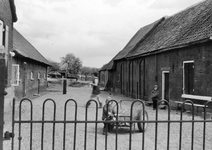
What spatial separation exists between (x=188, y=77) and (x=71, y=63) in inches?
2280

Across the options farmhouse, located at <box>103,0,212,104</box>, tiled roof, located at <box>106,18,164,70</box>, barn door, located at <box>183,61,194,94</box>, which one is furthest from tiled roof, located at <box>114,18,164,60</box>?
barn door, located at <box>183,61,194,94</box>

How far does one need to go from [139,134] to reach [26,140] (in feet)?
10.4

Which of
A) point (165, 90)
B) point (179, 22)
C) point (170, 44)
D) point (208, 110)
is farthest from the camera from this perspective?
point (179, 22)

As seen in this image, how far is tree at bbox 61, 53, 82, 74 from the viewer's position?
68000 mm

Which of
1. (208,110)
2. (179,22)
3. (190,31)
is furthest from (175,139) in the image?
(179,22)

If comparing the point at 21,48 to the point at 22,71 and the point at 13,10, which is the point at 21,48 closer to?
the point at 22,71

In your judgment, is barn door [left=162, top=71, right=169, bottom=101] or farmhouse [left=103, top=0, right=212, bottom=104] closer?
farmhouse [left=103, top=0, right=212, bottom=104]

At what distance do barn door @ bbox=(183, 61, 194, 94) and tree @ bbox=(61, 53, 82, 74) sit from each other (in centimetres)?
5566

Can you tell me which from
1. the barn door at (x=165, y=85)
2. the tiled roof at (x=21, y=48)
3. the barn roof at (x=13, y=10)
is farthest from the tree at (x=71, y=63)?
the barn roof at (x=13, y=10)

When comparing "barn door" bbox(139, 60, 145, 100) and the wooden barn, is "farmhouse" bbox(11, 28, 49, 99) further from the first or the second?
"barn door" bbox(139, 60, 145, 100)

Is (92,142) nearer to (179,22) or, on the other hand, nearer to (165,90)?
(165,90)

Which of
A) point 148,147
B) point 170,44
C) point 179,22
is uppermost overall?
point 179,22

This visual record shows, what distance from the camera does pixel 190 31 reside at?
1358 centimetres

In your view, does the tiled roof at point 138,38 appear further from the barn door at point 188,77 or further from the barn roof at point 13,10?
the barn roof at point 13,10
